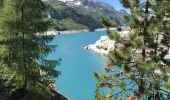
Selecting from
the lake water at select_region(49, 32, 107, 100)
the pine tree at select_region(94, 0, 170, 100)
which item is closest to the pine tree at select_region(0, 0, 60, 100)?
the pine tree at select_region(94, 0, 170, 100)

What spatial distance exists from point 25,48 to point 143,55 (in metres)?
9.13

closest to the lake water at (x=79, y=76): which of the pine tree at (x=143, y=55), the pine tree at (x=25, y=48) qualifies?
the pine tree at (x=25, y=48)

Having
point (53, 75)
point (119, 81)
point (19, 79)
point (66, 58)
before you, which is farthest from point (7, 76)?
point (66, 58)

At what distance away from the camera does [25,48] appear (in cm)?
2788

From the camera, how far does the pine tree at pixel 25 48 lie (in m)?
27.7

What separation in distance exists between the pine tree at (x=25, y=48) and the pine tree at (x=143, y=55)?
5390 mm

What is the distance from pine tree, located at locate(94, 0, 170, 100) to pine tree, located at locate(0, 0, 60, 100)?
17.7 feet

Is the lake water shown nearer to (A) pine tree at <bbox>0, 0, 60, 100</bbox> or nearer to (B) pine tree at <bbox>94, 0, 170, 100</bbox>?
(A) pine tree at <bbox>0, 0, 60, 100</bbox>

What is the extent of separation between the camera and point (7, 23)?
27.4 metres

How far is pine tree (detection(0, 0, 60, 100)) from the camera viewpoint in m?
27.7

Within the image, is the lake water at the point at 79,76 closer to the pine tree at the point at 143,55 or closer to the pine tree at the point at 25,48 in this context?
the pine tree at the point at 25,48

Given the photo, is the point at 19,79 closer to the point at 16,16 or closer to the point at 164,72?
the point at 16,16

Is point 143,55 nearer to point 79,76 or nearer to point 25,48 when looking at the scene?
point 25,48

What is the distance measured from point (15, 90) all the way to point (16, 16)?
5.93 m
